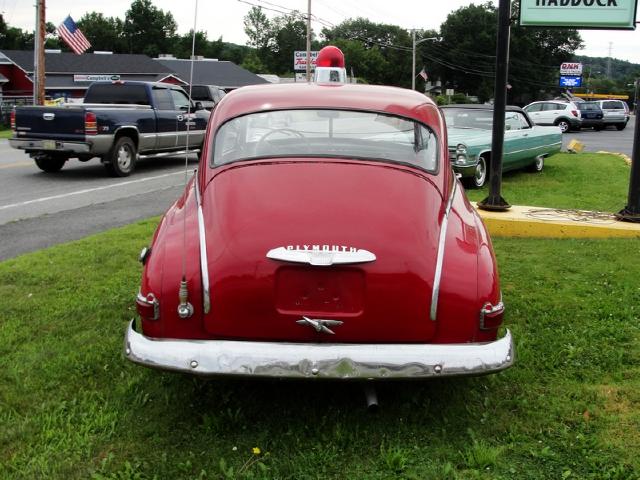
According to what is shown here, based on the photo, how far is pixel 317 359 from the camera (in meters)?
3.08

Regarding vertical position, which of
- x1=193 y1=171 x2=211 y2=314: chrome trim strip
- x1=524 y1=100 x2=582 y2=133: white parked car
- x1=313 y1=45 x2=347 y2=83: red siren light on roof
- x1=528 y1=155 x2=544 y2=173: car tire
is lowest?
x1=193 y1=171 x2=211 y2=314: chrome trim strip

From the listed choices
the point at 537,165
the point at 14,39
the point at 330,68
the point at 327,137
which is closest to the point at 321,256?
the point at 327,137

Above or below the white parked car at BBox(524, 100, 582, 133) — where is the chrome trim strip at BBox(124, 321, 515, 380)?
below

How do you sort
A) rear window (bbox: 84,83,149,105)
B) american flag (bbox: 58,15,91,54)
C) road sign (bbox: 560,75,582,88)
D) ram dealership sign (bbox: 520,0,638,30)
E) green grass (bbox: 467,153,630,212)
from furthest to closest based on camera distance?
road sign (bbox: 560,75,582,88)
american flag (bbox: 58,15,91,54)
rear window (bbox: 84,83,149,105)
green grass (bbox: 467,153,630,212)
ram dealership sign (bbox: 520,0,638,30)

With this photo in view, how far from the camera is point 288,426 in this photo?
3.39m

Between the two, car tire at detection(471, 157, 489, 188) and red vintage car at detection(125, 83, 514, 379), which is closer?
red vintage car at detection(125, 83, 514, 379)

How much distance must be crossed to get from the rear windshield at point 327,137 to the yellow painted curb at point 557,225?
3.52m

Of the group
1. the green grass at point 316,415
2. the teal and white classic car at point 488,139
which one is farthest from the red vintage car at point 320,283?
the teal and white classic car at point 488,139

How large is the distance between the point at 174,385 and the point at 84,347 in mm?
831

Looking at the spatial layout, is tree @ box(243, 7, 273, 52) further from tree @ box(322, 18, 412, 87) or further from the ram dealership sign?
the ram dealership sign

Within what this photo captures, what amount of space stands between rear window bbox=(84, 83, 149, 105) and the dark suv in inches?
1091

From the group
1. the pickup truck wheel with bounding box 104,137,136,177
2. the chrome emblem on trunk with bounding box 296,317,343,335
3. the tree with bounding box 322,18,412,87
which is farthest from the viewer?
the tree with bounding box 322,18,412,87

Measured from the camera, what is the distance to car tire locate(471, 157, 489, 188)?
1145cm

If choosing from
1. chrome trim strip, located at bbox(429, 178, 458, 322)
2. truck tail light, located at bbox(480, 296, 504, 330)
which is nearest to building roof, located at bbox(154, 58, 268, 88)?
chrome trim strip, located at bbox(429, 178, 458, 322)
